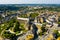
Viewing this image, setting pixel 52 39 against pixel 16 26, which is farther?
pixel 16 26

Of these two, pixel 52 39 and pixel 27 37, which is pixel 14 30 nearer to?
pixel 27 37

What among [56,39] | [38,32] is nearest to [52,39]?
[56,39]

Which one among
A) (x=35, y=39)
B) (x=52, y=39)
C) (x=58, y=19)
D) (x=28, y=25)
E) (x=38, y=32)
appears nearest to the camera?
(x=52, y=39)

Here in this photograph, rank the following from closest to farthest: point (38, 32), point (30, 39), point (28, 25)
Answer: point (30, 39) < point (38, 32) < point (28, 25)

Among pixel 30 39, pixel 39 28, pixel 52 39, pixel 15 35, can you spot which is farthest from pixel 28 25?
pixel 52 39

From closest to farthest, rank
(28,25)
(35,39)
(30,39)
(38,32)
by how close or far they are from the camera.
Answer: (30,39), (35,39), (38,32), (28,25)

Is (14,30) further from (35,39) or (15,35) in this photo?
(35,39)

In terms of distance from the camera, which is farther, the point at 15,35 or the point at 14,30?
the point at 14,30
